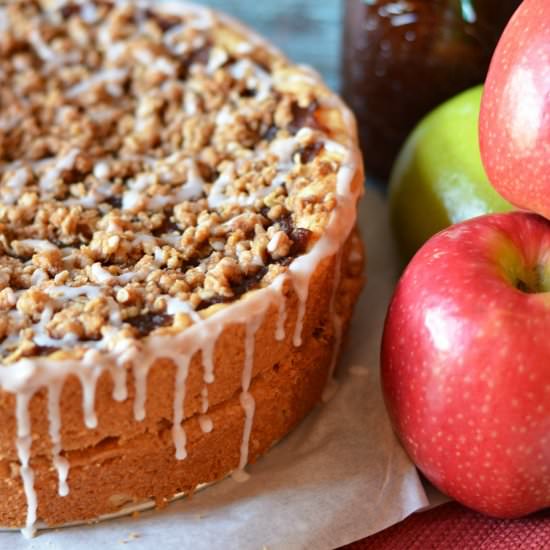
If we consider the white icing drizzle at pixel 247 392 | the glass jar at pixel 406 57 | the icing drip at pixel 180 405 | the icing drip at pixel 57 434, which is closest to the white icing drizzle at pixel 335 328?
the white icing drizzle at pixel 247 392

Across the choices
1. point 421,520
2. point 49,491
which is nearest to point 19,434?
point 49,491

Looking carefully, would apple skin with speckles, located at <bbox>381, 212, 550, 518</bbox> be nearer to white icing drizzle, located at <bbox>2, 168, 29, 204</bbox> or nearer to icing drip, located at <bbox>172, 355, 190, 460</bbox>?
icing drip, located at <bbox>172, 355, 190, 460</bbox>

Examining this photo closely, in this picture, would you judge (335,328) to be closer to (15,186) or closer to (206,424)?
(206,424)

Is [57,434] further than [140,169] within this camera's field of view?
No

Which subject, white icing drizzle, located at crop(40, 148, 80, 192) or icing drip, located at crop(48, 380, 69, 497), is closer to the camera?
icing drip, located at crop(48, 380, 69, 497)

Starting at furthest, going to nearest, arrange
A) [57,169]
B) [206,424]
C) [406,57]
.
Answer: [406,57] → [57,169] → [206,424]

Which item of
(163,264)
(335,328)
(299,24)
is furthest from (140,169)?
(299,24)

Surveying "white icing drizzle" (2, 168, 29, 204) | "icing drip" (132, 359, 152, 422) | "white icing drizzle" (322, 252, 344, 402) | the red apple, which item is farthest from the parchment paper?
"white icing drizzle" (2, 168, 29, 204)
